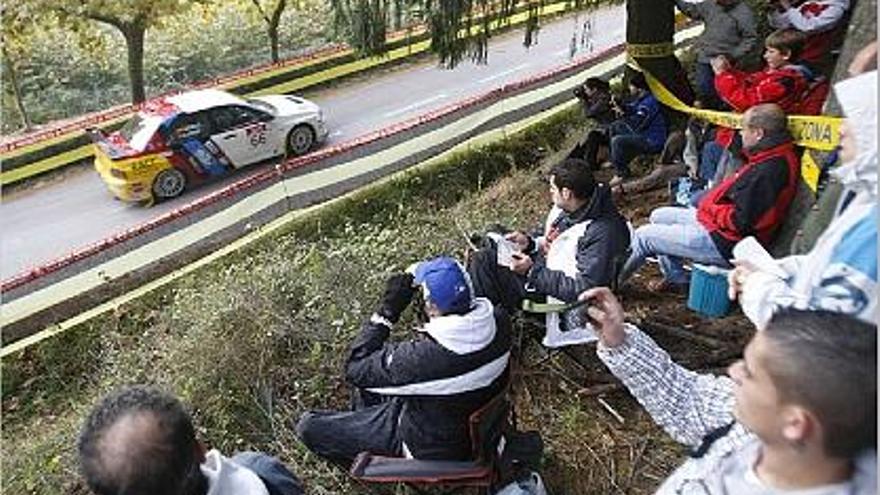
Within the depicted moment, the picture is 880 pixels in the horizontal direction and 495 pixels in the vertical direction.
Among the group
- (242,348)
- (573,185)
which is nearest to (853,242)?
(573,185)

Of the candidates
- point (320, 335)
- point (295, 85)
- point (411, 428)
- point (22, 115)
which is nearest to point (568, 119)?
point (320, 335)

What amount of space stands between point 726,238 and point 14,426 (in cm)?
581

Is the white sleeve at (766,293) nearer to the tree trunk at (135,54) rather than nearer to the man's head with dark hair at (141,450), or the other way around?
the man's head with dark hair at (141,450)

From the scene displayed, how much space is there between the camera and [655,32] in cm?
757

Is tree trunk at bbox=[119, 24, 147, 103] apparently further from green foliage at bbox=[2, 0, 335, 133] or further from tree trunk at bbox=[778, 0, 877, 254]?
tree trunk at bbox=[778, 0, 877, 254]

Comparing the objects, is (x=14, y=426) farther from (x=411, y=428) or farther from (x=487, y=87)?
(x=487, y=87)

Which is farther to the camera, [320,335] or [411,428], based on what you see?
[320,335]

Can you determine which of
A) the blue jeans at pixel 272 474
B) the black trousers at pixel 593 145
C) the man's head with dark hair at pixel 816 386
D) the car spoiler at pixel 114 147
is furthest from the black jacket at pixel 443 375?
the car spoiler at pixel 114 147

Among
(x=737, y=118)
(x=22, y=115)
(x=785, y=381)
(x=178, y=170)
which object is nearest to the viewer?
(x=785, y=381)

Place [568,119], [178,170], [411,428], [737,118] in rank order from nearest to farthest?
[411,428] → [737,118] → [568,119] → [178,170]

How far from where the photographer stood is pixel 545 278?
397cm

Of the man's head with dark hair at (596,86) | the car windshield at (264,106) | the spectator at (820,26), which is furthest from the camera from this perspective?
the car windshield at (264,106)

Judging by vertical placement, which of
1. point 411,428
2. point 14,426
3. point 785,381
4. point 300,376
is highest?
point 785,381

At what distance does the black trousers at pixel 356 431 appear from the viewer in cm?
353
